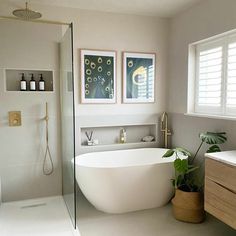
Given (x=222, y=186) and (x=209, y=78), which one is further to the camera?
(x=209, y=78)

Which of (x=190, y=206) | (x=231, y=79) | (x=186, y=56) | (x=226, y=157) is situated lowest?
(x=190, y=206)

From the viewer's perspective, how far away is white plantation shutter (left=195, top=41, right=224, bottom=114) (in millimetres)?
2865

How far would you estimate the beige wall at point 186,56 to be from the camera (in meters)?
2.62

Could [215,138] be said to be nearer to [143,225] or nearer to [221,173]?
[221,173]

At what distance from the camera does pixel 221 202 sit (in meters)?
2.07

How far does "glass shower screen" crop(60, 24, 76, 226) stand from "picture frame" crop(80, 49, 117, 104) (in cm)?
32

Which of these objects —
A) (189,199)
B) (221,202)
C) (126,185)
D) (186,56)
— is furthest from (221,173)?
(186,56)

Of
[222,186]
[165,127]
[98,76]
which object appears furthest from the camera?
[165,127]

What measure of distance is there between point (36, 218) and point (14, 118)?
1.28 metres

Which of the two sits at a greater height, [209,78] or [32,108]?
[209,78]

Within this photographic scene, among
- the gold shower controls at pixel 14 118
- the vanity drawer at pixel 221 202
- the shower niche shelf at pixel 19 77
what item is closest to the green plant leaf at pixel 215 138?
the vanity drawer at pixel 221 202

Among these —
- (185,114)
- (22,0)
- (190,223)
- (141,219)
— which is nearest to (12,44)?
(22,0)

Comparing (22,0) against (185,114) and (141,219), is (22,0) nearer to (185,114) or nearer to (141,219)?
(185,114)

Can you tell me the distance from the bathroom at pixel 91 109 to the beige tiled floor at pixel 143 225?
0.01 m
